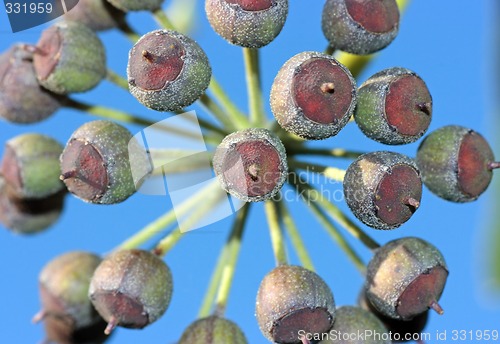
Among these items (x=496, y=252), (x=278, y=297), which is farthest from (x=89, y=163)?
(x=496, y=252)

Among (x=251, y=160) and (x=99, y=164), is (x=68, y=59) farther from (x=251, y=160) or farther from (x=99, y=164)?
(x=251, y=160)

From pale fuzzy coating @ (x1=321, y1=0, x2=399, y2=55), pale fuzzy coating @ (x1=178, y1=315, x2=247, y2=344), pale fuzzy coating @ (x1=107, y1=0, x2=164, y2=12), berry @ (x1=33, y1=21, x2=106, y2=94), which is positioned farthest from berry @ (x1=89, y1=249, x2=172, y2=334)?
pale fuzzy coating @ (x1=321, y1=0, x2=399, y2=55)

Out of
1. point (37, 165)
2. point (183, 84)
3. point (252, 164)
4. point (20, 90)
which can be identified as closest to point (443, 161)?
point (252, 164)

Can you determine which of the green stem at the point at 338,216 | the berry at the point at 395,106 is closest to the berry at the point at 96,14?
the green stem at the point at 338,216

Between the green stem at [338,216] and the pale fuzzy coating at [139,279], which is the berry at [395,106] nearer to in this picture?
the green stem at [338,216]

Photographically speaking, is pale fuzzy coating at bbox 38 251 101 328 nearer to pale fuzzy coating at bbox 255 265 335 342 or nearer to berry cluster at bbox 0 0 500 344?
berry cluster at bbox 0 0 500 344
